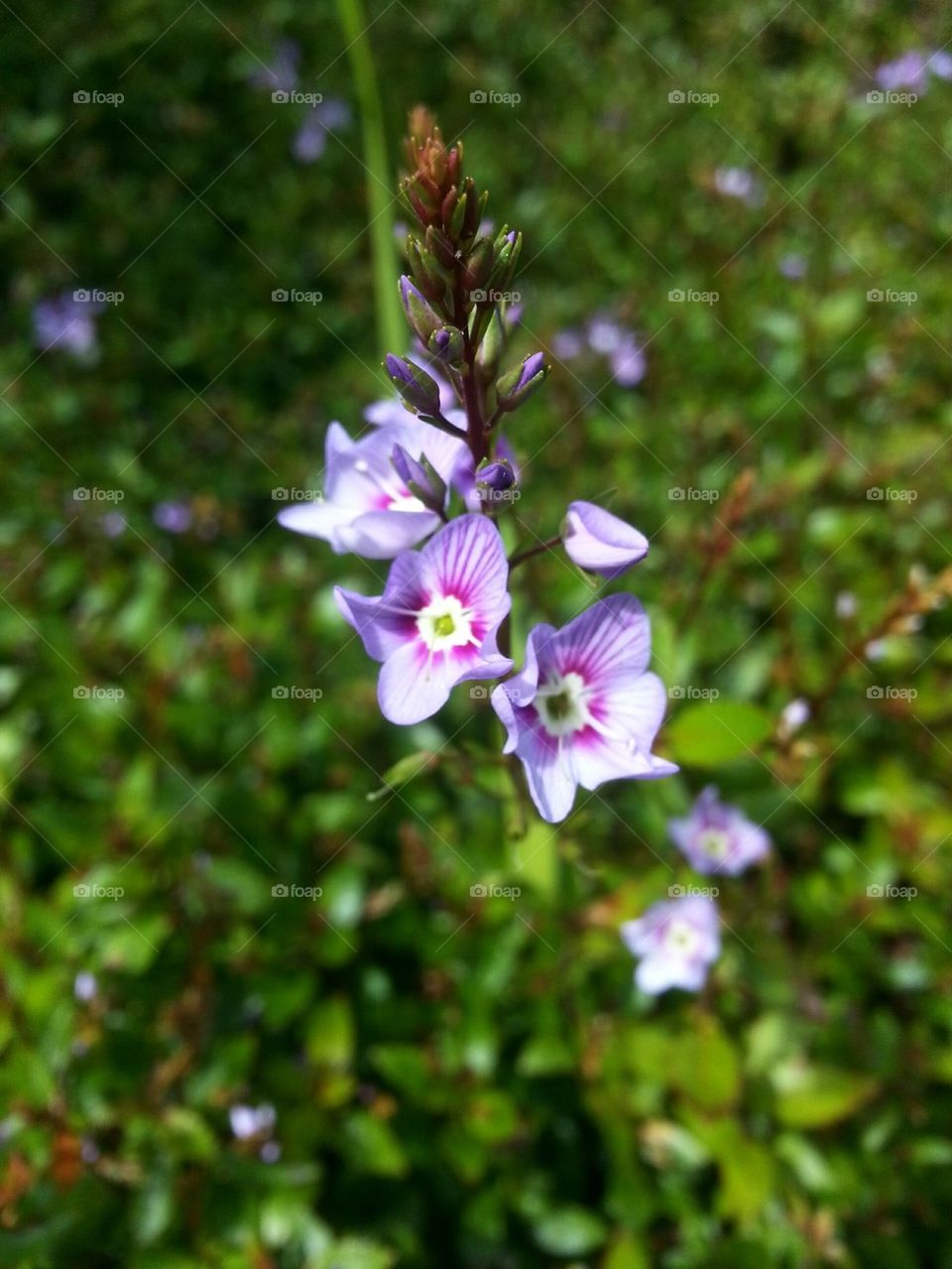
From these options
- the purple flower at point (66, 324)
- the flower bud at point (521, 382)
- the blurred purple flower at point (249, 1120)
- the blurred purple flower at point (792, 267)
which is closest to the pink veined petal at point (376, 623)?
the flower bud at point (521, 382)

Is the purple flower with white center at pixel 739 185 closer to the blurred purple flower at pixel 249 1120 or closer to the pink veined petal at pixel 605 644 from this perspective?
the pink veined petal at pixel 605 644

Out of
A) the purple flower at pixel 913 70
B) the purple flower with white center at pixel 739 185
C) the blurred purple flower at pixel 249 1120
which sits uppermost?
the purple flower at pixel 913 70

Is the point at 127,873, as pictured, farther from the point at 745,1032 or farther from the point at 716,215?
the point at 716,215

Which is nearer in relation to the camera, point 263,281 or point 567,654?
point 567,654

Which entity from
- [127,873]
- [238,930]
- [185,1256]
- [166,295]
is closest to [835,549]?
[238,930]

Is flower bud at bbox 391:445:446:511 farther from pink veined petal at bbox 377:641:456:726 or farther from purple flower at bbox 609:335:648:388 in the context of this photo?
purple flower at bbox 609:335:648:388

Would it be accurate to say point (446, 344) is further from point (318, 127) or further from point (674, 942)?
point (318, 127)

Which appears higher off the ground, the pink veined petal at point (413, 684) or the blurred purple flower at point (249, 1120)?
the pink veined petal at point (413, 684)
